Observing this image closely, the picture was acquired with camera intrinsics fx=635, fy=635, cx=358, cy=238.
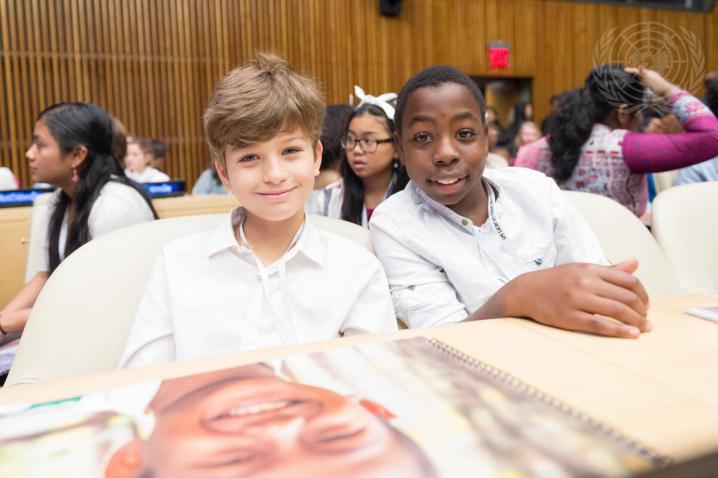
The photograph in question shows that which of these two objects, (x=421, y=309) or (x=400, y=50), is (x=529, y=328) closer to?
(x=421, y=309)

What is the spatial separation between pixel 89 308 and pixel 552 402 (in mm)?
888

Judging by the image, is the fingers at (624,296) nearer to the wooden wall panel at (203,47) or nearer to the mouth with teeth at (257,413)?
the mouth with teeth at (257,413)

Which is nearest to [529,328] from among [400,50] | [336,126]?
[336,126]

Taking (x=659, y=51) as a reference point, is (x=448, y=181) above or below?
below

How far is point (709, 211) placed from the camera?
1724 mm

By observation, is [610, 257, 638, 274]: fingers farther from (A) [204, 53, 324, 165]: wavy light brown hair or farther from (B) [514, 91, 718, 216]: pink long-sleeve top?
(B) [514, 91, 718, 216]: pink long-sleeve top

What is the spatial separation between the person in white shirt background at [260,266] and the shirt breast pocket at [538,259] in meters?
0.33

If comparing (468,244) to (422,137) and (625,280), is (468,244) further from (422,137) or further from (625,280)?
(625,280)

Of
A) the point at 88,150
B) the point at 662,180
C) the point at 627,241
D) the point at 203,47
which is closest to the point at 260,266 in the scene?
the point at 627,241

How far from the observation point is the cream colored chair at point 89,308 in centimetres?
108

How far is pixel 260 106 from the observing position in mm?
1159

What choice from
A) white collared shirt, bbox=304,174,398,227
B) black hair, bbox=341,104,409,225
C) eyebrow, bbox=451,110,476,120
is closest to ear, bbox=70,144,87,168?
white collared shirt, bbox=304,174,398,227

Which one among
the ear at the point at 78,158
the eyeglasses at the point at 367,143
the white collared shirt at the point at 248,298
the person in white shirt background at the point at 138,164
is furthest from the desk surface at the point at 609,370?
the person in white shirt background at the point at 138,164

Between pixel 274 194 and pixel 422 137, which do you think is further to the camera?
pixel 422 137
